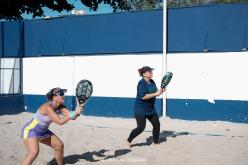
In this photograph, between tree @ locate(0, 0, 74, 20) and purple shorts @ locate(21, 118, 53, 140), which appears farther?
tree @ locate(0, 0, 74, 20)

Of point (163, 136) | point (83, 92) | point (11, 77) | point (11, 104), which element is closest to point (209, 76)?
point (163, 136)

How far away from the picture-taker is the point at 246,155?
8.45m

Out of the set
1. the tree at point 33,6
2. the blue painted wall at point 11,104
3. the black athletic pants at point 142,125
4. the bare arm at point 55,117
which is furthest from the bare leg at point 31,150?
the tree at point 33,6

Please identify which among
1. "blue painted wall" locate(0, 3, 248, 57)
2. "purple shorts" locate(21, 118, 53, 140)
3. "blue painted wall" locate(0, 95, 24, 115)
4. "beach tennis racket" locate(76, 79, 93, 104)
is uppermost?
"blue painted wall" locate(0, 3, 248, 57)

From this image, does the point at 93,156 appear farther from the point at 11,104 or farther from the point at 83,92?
the point at 11,104

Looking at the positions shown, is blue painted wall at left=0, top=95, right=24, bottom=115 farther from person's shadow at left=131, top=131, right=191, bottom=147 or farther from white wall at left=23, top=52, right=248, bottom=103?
person's shadow at left=131, top=131, right=191, bottom=147

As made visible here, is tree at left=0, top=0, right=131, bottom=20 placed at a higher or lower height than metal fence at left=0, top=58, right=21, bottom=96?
higher

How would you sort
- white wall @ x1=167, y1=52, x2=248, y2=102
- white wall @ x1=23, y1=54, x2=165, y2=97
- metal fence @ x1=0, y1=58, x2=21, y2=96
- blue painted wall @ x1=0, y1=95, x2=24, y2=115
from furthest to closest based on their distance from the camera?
metal fence @ x1=0, y1=58, x2=21, y2=96
blue painted wall @ x1=0, y1=95, x2=24, y2=115
white wall @ x1=23, y1=54, x2=165, y2=97
white wall @ x1=167, y1=52, x2=248, y2=102

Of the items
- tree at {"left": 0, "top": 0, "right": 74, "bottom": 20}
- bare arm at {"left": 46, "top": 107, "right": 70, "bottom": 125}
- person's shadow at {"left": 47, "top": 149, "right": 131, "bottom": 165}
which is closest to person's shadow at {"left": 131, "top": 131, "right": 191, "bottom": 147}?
person's shadow at {"left": 47, "top": 149, "right": 131, "bottom": 165}

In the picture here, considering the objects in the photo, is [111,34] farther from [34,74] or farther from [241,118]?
[241,118]

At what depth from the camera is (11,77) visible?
17422 millimetres

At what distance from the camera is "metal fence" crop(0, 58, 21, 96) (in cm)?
1745

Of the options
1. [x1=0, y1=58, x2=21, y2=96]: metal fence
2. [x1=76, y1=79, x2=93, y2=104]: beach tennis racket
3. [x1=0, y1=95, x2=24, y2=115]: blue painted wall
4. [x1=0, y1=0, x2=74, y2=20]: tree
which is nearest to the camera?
[x1=76, y1=79, x2=93, y2=104]: beach tennis racket

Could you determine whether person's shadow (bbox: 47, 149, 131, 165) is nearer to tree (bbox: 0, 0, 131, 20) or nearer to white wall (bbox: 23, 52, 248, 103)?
white wall (bbox: 23, 52, 248, 103)
